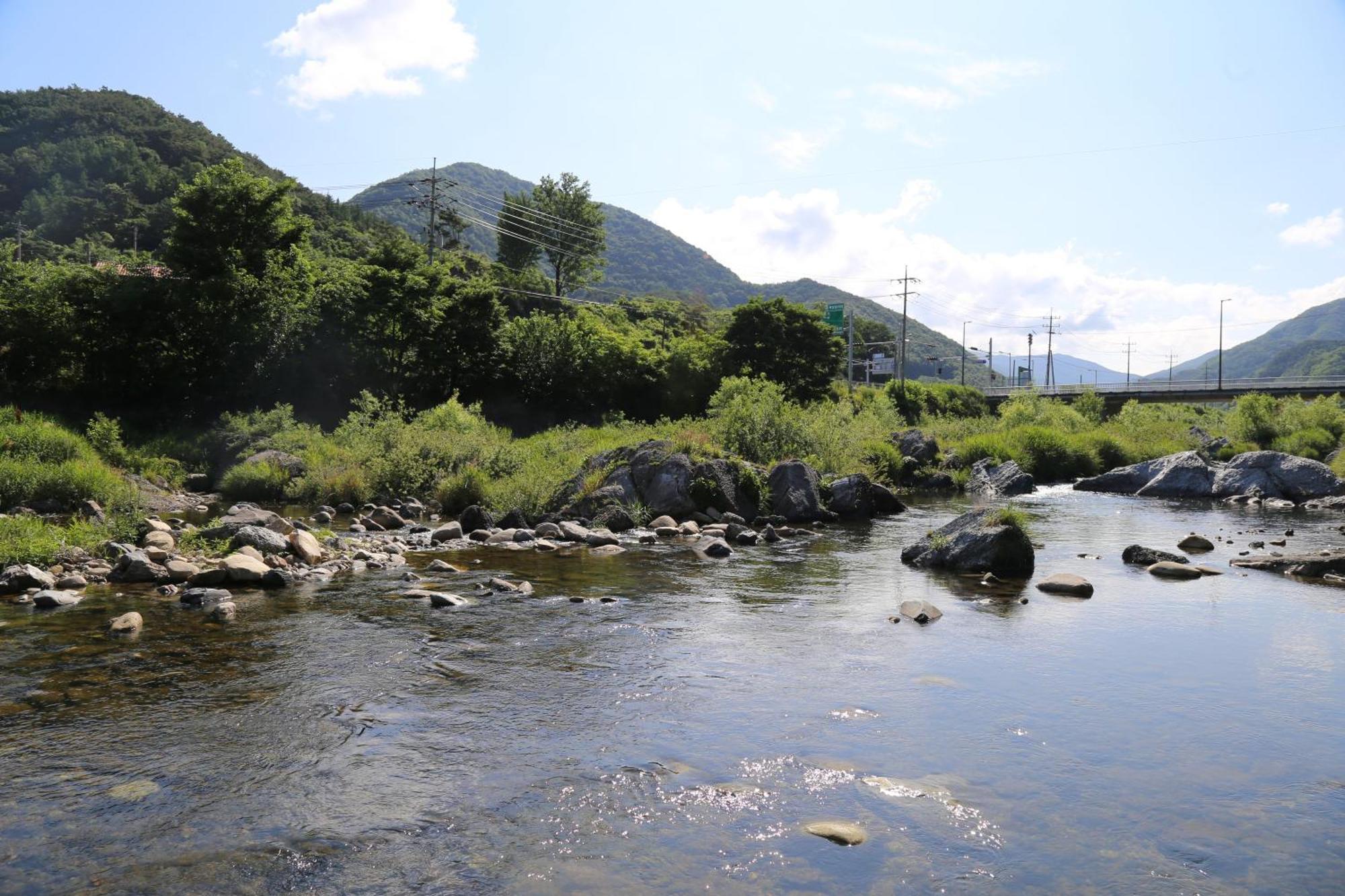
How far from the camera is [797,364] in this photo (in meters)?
59.7

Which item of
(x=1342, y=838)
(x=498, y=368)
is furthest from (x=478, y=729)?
(x=498, y=368)

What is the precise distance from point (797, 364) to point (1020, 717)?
50508 mm

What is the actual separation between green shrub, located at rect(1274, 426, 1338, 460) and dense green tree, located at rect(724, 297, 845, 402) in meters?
26.7

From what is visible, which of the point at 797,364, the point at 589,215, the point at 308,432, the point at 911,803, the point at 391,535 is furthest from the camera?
the point at 589,215

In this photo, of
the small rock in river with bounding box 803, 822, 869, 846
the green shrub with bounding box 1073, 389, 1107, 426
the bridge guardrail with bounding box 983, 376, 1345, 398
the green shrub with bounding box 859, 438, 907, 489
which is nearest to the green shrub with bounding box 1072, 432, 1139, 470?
the green shrub with bounding box 859, 438, 907, 489

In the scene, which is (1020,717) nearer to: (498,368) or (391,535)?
(391,535)

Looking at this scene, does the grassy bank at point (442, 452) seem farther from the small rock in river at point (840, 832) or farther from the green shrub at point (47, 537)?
the small rock in river at point (840, 832)

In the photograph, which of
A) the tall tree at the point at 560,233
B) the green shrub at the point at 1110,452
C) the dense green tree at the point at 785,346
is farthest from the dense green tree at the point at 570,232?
the green shrub at the point at 1110,452

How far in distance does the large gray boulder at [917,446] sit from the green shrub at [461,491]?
74.7 feet

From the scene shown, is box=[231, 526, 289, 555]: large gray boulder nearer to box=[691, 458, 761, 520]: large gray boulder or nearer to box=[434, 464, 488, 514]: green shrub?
box=[434, 464, 488, 514]: green shrub

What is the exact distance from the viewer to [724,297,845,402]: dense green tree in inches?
2303

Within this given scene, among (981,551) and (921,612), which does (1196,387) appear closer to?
(981,551)

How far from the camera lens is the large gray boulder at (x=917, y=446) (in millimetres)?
43906

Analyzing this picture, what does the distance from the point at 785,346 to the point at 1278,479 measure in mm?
29533
